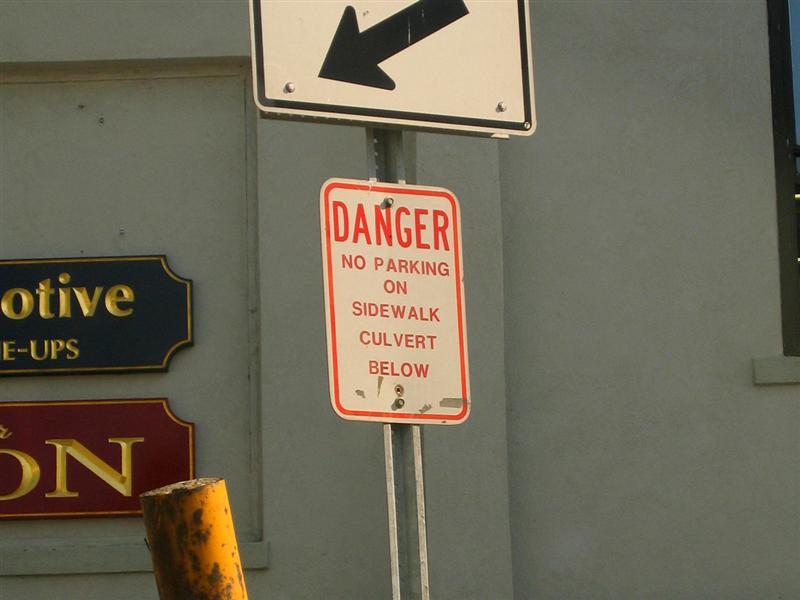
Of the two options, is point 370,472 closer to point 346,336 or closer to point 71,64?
point 71,64

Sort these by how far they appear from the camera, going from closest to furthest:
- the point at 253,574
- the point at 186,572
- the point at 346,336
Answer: the point at 186,572 → the point at 346,336 → the point at 253,574

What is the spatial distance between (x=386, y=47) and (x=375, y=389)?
0.91 meters

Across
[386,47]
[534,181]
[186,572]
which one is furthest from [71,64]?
[186,572]

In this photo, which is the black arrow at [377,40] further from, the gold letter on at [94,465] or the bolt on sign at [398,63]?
the gold letter on at [94,465]

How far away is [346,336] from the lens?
339 cm

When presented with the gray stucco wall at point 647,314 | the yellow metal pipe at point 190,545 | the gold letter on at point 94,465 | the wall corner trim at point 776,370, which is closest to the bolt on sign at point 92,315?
the gold letter on at point 94,465

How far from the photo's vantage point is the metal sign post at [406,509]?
3336 millimetres

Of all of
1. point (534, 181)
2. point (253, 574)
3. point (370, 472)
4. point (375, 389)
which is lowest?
point (253, 574)

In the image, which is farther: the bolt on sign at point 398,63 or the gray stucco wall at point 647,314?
the gray stucco wall at point 647,314

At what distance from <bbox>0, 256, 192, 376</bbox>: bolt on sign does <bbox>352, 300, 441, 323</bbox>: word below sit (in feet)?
10.3

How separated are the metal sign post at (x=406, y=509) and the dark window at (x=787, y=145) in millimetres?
3552

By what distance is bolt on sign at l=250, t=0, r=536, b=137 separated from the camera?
3438 mm

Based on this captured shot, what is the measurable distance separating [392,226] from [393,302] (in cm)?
20

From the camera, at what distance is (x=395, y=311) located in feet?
11.4
